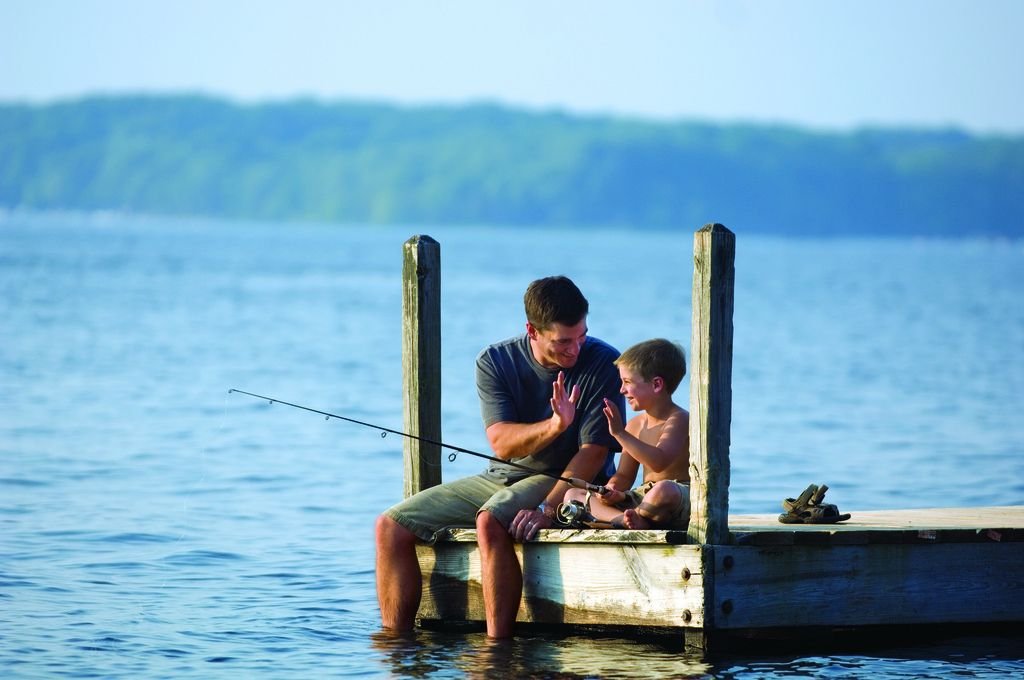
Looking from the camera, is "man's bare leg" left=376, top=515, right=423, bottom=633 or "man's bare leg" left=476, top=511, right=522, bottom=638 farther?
"man's bare leg" left=376, top=515, right=423, bottom=633

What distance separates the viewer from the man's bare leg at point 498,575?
308 inches

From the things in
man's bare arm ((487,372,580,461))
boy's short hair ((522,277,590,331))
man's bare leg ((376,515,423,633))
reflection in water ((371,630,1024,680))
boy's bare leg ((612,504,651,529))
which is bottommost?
reflection in water ((371,630,1024,680))

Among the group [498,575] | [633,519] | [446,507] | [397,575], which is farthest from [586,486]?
[397,575]

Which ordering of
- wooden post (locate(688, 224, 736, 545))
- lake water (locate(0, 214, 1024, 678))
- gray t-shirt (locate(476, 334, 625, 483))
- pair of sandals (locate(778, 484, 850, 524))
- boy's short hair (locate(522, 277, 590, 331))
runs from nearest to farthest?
1. wooden post (locate(688, 224, 736, 545))
2. boy's short hair (locate(522, 277, 590, 331))
3. gray t-shirt (locate(476, 334, 625, 483))
4. pair of sandals (locate(778, 484, 850, 524))
5. lake water (locate(0, 214, 1024, 678))

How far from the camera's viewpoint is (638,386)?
25.1ft

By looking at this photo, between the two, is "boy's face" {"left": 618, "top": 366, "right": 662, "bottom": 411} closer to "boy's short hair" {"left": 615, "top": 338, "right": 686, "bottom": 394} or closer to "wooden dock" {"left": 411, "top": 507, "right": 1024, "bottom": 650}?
"boy's short hair" {"left": 615, "top": 338, "right": 686, "bottom": 394}

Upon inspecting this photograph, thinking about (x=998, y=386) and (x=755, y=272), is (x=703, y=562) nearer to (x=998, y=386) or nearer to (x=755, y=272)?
(x=998, y=386)

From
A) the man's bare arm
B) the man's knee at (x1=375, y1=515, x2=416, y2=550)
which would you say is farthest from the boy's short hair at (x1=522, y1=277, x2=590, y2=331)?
the man's knee at (x1=375, y1=515, x2=416, y2=550)

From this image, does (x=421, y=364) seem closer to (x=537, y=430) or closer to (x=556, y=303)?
(x=537, y=430)

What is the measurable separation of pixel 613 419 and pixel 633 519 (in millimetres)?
510

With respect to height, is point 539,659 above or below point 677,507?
below

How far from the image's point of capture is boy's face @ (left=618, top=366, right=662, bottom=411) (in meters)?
7.65

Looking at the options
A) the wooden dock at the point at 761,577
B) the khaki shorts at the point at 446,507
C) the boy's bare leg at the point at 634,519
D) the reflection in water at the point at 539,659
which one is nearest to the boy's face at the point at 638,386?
the boy's bare leg at the point at 634,519

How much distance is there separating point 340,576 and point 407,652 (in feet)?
8.78
